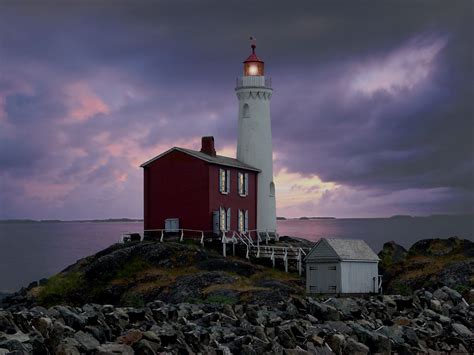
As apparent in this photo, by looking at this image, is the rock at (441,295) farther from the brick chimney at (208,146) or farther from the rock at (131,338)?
the brick chimney at (208,146)

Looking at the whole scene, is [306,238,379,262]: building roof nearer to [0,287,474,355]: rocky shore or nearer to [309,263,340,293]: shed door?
[309,263,340,293]: shed door

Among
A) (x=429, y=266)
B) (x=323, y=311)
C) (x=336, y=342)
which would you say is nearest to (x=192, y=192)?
(x=429, y=266)

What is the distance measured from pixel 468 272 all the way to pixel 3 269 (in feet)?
245

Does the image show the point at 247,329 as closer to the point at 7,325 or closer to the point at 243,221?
the point at 7,325

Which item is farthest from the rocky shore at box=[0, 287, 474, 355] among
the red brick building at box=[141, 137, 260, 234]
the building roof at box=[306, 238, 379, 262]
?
the red brick building at box=[141, 137, 260, 234]

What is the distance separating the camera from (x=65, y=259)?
115m

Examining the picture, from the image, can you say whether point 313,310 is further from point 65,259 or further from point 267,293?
point 65,259

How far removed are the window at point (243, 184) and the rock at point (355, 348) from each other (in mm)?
26302

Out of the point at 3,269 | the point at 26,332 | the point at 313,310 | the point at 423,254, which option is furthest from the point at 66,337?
the point at 3,269

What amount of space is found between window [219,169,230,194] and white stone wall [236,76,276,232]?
13.0 ft

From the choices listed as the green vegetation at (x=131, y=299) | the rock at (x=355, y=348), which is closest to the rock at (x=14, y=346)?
the rock at (x=355, y=348)

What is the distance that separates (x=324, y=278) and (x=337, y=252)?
1129mm

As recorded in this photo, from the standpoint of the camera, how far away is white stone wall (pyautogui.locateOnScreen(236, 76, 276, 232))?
53.1 m

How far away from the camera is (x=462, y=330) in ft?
93.8
